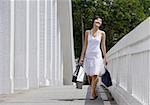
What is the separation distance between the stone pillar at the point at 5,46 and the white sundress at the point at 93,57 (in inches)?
110

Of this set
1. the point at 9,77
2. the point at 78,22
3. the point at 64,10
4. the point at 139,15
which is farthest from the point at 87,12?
the point at 9,77

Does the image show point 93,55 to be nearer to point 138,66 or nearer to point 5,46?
point 5,46

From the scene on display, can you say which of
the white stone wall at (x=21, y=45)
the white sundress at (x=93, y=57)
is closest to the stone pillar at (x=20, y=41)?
the white stone wall at (x=21, y=45)

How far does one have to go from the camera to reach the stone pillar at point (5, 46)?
1321 cm

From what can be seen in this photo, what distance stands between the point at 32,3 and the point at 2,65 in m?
6.22

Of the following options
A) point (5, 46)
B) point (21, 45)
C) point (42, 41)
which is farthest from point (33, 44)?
point (5, 46)

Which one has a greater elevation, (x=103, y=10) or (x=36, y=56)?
(x=103, y=10)

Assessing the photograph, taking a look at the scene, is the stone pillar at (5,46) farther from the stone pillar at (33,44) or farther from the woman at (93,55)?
the stone pillar at (33,44)

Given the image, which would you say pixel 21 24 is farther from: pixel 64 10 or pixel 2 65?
pixel 64 10

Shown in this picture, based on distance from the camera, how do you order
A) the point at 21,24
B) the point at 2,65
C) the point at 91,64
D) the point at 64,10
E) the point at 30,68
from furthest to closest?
the point at 64,10 < the point at 30,68 < the point at 21,24 < the point at 2,65 < the point at 91,64

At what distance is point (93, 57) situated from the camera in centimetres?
1115

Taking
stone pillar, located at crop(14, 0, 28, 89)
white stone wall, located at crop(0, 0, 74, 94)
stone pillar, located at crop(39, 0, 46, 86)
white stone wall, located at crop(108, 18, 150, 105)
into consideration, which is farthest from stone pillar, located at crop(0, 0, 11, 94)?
stone pillar, located at crop(39, 0, 46, 86)

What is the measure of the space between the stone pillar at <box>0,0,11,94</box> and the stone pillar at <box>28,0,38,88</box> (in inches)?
183

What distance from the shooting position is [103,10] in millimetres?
62969
